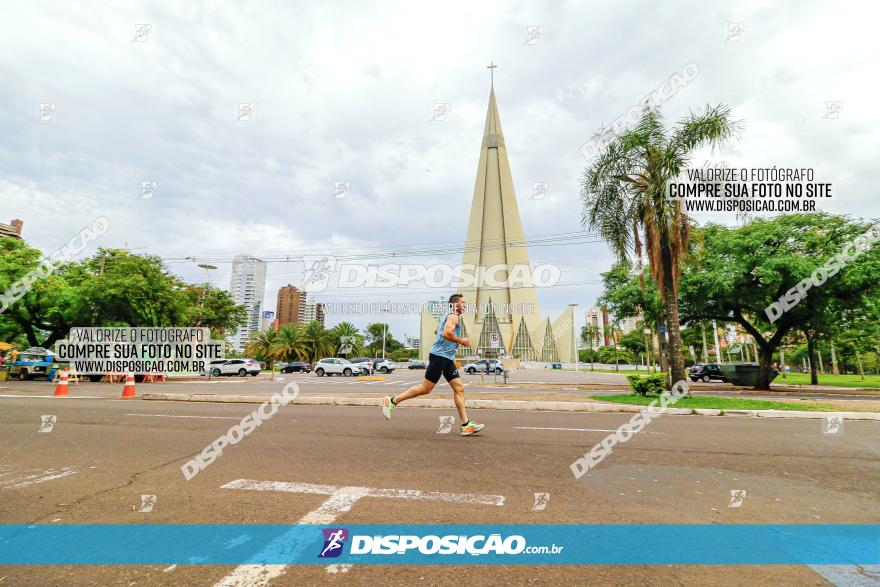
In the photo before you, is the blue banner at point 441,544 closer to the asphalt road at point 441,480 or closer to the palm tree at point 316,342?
the asphalt road at point 441,480

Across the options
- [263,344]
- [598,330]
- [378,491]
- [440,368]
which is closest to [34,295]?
[263,344]

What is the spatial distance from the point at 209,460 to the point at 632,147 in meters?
14.9

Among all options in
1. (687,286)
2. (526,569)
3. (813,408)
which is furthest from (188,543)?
(687,286)

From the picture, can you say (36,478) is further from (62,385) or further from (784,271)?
(784,271)

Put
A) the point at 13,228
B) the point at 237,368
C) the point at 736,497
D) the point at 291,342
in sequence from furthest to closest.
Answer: the point at 13,228 < the point at 291,342 < the point at 237,368 < the point at 736,497

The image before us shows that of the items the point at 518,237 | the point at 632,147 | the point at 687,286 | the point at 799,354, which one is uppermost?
the point at 518,237

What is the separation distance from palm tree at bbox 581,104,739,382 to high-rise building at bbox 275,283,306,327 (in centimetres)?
8565

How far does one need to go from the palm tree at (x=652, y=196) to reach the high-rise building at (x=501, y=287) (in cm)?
7225

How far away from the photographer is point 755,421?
8500mm

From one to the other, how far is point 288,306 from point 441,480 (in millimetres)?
98323

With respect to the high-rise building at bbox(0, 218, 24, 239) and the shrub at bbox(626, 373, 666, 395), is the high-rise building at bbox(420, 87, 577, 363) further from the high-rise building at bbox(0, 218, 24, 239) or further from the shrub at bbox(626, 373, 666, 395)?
the shrub at bbox(626, 373, 666, 395)

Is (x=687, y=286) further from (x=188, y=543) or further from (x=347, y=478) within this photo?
(x=188, y=543)

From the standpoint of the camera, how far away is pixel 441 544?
105 inches

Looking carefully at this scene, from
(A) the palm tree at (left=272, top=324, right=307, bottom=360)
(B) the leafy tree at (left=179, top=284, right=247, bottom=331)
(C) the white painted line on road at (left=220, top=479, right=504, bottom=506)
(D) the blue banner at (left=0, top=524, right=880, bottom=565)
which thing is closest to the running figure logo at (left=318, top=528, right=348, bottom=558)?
(D) the blue banner at (left=0, top=524, right=880, bottom=565)
